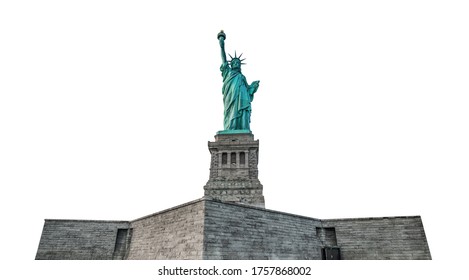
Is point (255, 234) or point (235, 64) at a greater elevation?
point (235, 64)

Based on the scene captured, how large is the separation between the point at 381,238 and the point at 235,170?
1548 cm

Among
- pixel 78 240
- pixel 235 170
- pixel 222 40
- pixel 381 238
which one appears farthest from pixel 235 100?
pixel 78 240

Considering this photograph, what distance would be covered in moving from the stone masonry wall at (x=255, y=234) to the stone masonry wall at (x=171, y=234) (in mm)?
587

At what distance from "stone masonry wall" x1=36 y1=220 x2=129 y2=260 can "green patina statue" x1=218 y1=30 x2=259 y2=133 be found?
1707 cm

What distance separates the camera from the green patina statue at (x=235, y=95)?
109 ft

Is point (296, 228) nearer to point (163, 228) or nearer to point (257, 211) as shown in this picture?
point (257, 211)

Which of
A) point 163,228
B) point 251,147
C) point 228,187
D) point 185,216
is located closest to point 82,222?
point 163,228

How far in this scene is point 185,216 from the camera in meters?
15.1

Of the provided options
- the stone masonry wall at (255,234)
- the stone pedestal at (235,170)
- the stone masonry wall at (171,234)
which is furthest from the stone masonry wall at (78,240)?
the stone pedestal at (235,170)

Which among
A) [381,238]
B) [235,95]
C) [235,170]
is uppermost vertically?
[235,95]

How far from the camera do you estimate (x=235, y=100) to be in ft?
111

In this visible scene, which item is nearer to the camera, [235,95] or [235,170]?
[235,170]

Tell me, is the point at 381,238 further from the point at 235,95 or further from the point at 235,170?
the point at 235,95
